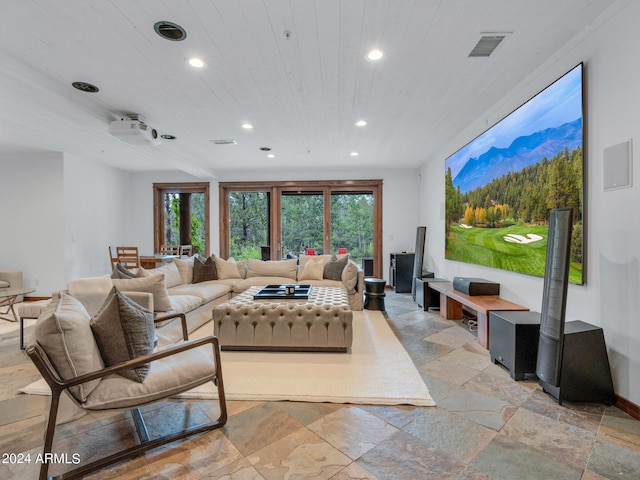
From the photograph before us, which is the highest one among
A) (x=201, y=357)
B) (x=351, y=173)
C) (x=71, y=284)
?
(x=351, y=173)

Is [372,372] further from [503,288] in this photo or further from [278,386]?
[503,288]

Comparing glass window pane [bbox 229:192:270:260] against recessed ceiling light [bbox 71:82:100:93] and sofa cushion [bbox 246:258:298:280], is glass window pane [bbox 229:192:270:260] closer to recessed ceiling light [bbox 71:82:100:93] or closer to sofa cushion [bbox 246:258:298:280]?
sofa cushion [bbox 246:258:298:280]

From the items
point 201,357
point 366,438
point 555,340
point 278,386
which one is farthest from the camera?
point 278,386

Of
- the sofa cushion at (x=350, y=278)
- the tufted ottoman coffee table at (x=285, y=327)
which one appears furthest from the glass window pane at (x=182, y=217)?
the tufted ottoman coffee table at (x=285, y=327)

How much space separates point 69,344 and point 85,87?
295 cm

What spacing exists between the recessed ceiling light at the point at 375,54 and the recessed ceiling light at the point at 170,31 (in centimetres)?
148

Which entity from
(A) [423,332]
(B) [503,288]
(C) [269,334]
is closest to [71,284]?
(C) [269,334]

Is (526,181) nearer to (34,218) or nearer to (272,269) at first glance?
(272,269)

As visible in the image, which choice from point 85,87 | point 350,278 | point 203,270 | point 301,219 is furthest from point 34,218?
point 350,278

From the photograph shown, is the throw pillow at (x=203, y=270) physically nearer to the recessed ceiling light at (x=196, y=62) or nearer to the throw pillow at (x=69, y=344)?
the recessed ceiling light at (x=196, y=62)

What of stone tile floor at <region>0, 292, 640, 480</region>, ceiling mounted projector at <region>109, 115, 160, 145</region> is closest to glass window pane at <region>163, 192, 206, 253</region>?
ceiling mounted projector at <region>109, 115, 160, 145</region>

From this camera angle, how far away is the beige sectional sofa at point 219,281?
324 cm

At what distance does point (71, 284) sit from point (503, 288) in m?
4.33

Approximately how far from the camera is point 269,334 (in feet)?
10.4
